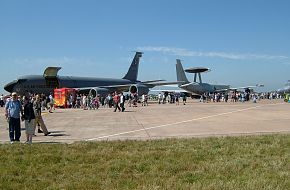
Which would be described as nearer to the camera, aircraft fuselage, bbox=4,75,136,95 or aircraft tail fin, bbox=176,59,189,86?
aircraft fuselage, bbox=4,75,136,95

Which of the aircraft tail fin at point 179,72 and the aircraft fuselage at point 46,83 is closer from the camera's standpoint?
the aircraft fuselage at point 46,83

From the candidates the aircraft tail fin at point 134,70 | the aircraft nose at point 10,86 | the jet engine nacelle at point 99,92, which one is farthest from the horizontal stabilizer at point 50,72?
the aircraft tail fin at point 134,70

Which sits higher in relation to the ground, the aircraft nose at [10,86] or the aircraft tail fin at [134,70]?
the aircraft tail fin at [134,70]

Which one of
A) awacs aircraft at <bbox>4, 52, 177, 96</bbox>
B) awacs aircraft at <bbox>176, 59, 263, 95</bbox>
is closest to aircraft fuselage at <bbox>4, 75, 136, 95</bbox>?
awacs aircraft at <bbox>4, 52, 177, 96</bbox>

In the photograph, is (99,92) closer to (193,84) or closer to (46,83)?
(46,83)

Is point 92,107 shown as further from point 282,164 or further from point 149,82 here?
point 282,164

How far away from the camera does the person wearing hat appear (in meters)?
12.7

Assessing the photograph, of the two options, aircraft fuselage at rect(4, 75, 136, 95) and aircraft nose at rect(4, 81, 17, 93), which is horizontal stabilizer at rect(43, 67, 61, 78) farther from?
aircraft nose at rect(4, 81, 17, 93)

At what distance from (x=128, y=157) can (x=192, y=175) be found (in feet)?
7.20

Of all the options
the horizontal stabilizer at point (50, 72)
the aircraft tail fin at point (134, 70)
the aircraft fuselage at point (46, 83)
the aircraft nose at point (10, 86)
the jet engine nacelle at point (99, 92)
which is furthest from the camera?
the aircraft tail fin at point (134, 70)

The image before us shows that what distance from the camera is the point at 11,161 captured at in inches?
336

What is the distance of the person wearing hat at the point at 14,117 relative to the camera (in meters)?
12.7

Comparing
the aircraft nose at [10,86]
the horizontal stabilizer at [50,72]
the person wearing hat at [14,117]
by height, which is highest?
the horizontal stabilizer at [50,72]

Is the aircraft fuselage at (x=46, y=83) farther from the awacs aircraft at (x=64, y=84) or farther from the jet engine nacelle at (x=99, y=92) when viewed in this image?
the jet engine nacelle at (x=99, y=92)
